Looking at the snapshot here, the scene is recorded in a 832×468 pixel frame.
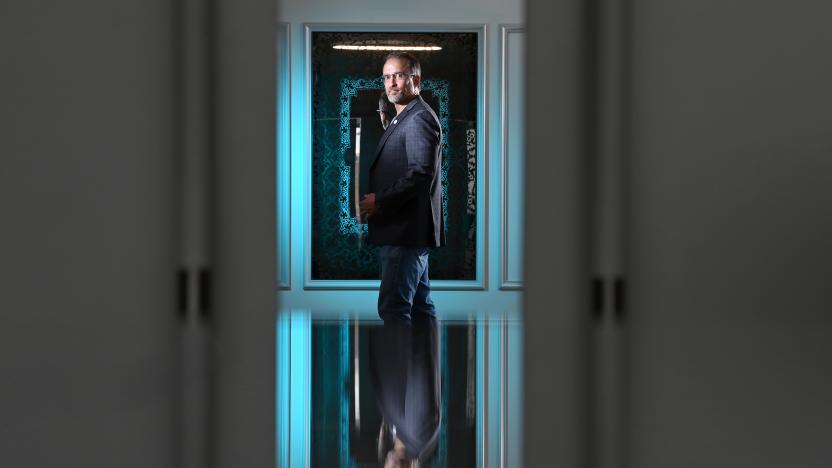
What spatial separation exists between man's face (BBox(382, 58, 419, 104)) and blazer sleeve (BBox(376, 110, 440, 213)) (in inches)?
17.7

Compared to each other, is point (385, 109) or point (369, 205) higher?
point (385, 109)

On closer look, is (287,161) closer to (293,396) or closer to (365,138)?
(365,138)

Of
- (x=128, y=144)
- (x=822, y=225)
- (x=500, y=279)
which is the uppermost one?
(x=128, y=144)

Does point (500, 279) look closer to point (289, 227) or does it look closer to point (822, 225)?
point (289, 227)

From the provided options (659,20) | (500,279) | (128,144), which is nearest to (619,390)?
(659,20)

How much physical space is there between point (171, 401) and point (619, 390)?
607 mm

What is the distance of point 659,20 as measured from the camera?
109 centimetres

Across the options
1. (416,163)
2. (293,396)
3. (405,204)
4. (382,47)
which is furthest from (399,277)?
(382,47)

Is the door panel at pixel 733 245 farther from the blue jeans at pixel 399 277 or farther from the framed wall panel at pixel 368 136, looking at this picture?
the framed wall panel at pixel 368 136

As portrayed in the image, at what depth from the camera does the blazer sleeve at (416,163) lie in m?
3.40

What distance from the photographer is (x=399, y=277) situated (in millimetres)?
3395

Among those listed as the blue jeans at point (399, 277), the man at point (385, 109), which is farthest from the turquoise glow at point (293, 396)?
the man at point (385, 109)

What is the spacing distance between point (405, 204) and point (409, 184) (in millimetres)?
102

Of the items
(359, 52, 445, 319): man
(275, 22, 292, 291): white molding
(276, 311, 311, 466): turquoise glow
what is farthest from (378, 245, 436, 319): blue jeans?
(275, 22, 292, 291): white molding
